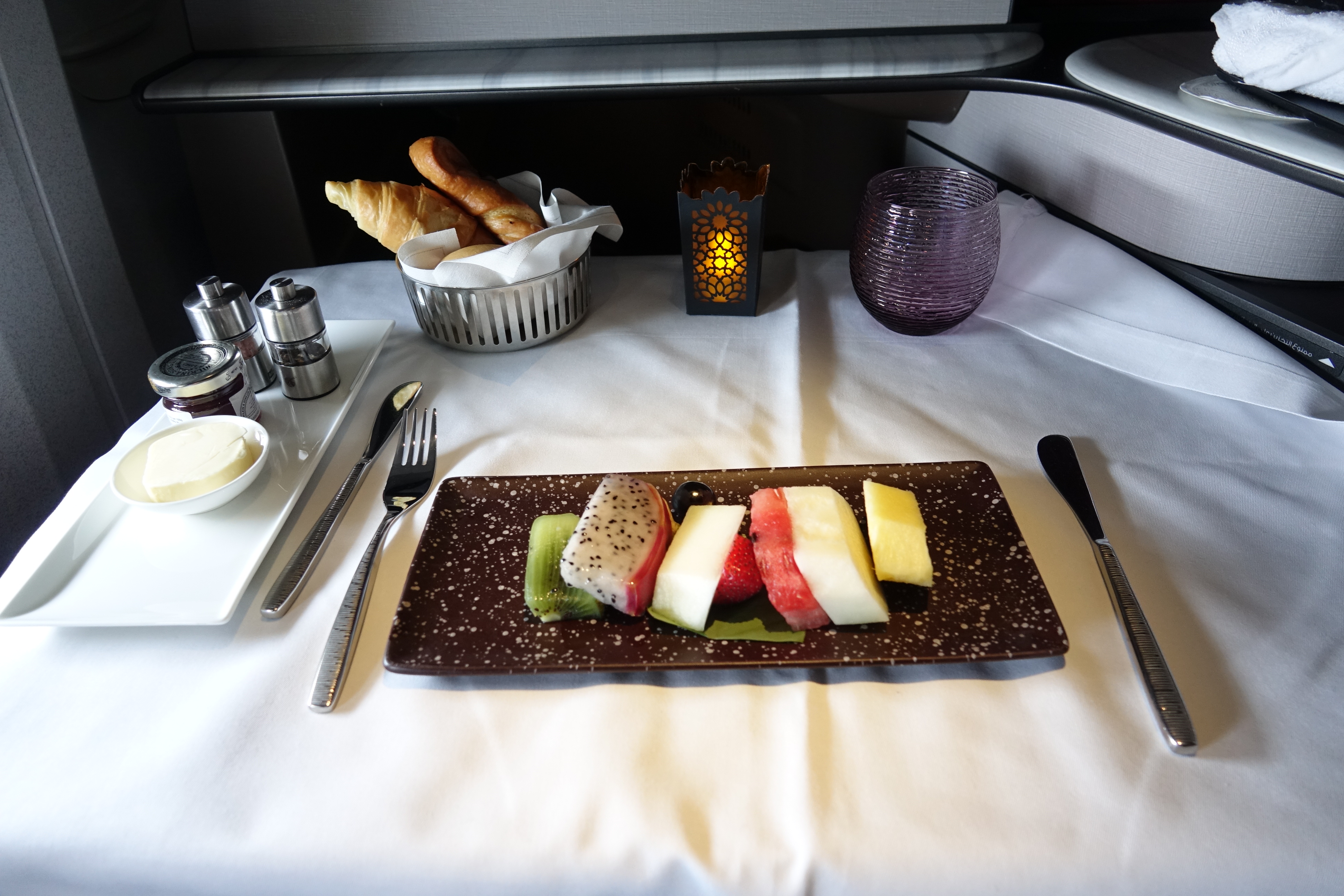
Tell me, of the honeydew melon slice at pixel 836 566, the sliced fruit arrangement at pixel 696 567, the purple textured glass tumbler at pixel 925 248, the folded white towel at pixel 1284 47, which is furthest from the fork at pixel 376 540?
the folded white towel at pixel 1284 47

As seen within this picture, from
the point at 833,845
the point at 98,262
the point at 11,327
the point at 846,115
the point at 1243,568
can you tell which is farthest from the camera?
the point at 846,115

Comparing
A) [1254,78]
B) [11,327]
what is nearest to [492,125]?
[11,327]

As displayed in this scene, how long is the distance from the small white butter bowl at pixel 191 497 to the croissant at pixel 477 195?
342 mm

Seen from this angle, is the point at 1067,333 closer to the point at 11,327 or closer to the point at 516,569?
the point at 516,569

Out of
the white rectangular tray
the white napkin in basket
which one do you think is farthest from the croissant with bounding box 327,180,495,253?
the white rectangular tray

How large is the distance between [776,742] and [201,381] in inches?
22.0

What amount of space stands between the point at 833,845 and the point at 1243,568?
0.40 m

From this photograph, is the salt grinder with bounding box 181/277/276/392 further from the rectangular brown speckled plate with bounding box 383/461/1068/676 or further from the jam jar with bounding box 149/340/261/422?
the rectangular brown speckled plate with bounding box 383/461/1068/676

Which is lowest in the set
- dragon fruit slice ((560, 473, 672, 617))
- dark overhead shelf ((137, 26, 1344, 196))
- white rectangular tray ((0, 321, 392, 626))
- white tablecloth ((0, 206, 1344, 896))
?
white tablecloth ((0, 206, 1344, 896))

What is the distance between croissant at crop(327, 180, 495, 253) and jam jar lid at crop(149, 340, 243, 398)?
21cm

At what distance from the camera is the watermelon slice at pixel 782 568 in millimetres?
541

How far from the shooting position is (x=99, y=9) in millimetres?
905

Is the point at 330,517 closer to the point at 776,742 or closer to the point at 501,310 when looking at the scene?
the point at 501,310

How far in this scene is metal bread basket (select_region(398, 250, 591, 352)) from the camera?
85 cm
